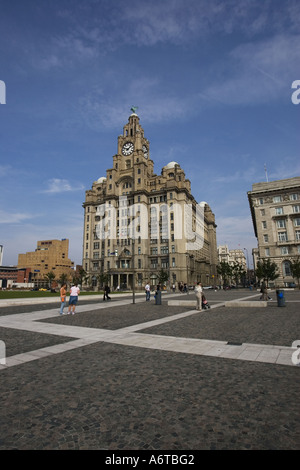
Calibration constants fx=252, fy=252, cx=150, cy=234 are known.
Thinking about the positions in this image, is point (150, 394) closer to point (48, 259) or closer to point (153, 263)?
point (153, 263)

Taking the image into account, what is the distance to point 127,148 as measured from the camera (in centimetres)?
8431

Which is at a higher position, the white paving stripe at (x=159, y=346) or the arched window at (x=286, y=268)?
the arched window at (x=286, y=268)

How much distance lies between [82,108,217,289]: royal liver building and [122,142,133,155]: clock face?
333mm

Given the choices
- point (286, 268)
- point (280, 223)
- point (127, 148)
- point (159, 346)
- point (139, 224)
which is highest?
point (127, 148)

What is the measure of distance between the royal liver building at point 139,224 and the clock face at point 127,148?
33cm

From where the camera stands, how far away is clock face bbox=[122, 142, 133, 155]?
274 feet

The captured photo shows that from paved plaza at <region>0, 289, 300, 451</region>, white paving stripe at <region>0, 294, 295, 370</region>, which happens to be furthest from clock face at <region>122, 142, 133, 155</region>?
paved plaza at <region>0, 289, 300, 451</region>

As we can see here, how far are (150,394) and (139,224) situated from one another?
236 feet

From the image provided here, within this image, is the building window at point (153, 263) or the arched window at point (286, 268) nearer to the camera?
the arched window at point (286, 268)

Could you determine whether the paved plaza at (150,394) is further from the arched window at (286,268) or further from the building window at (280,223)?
the building window at (280,223)

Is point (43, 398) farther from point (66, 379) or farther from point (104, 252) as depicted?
point (104, 252)

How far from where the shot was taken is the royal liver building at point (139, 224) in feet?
235

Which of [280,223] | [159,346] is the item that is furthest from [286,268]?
[159,346]

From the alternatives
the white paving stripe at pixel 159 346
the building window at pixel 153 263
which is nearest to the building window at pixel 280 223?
the building window at pixel 153 263
